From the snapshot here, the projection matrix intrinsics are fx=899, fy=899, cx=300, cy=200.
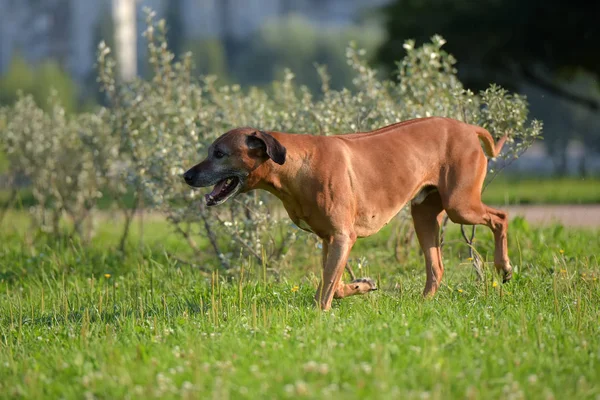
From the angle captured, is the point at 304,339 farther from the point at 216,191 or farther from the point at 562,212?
the point at 562,212

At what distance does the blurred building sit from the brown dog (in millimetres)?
90906

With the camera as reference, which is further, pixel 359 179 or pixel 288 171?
pixel 359 179

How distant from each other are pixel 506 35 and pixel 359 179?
1769cm

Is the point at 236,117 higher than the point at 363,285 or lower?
higher

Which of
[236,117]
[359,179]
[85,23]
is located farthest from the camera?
[85,23]

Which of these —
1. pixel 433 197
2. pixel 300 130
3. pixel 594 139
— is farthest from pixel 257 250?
pixel 594 139

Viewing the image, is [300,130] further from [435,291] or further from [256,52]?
[256,52]

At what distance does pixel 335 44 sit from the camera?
3524 inches

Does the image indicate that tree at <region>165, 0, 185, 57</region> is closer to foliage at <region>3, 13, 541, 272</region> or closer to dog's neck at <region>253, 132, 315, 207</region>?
foliage at <region>3, 13, 541, 272</region>

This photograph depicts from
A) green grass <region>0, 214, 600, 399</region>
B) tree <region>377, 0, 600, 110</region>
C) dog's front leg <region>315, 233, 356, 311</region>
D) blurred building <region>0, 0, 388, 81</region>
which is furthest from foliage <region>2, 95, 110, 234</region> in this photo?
blurred building <region>0, 0, 388, 81</region>

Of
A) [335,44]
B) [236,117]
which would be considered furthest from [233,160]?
[335,44]

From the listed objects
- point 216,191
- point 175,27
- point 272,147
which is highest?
point 272,147

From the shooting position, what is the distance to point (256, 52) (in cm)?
9150

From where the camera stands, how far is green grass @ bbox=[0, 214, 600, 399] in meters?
4.12
